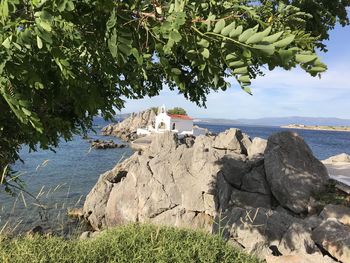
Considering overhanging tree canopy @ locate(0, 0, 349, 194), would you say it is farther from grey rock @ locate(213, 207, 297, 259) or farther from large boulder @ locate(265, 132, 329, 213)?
large boulder @ locate(265, 132, 329, 213)

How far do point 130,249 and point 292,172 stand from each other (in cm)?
1327

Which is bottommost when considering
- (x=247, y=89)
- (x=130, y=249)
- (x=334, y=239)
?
(x=334, y=239)

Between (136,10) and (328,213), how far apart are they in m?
14.2

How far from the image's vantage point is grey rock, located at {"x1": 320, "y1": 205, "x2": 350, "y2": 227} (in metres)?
13.9

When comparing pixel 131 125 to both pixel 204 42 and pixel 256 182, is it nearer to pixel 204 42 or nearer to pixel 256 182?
pixel 256 182

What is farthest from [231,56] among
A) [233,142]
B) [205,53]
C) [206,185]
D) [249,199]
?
[233,142]

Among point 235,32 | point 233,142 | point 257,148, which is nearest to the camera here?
point 235,32

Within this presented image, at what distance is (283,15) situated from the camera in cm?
318

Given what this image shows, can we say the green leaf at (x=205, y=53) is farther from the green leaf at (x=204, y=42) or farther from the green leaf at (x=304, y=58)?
the green leaf at (x=304, y=58)

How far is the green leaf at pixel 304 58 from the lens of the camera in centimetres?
170

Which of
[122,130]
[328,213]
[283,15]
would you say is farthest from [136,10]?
[122,130]

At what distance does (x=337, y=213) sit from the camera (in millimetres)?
14102

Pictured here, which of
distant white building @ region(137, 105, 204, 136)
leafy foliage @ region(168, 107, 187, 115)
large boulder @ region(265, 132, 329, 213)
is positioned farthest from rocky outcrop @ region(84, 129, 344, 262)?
leafy foliage @ region(168, 107, 187, 115)

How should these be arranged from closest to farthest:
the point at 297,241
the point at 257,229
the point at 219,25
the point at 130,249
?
the point at 219,25
the point at 130,249
the point at 297,241
the point at 257,229
